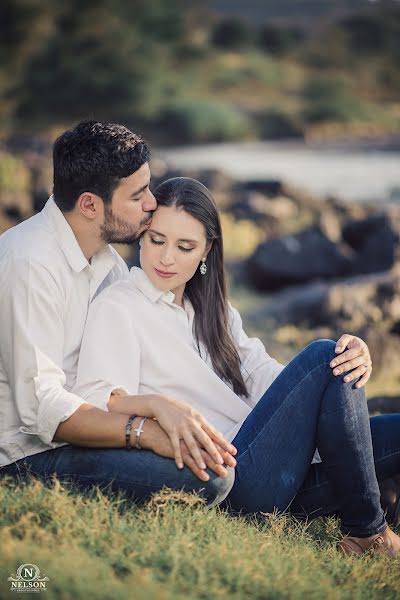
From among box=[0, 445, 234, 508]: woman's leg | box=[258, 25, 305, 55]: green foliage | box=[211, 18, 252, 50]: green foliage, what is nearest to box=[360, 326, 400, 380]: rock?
box=[0, 445, 234, 508]: woman's leg

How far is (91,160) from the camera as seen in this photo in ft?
11.4

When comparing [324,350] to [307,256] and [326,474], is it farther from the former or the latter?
[307,256]

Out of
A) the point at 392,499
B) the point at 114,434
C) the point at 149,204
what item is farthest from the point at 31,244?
the point at 392,499

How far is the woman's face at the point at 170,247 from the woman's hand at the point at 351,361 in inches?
30.5

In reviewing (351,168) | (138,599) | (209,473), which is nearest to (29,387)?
(209,473)

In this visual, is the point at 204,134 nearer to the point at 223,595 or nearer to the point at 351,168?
the point at 351,168

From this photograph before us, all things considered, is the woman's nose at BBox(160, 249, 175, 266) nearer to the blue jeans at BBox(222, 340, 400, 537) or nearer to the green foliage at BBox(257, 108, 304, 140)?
the blue jeans at BBox(222, 340, 400, 537)

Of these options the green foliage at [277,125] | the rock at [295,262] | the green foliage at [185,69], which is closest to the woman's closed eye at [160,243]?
the rock at [295,262]

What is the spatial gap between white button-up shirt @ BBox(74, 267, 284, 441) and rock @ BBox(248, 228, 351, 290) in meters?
7.13

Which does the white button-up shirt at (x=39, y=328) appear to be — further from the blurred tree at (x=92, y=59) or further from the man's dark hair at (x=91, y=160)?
the blurred tree at (x=92, y=59)

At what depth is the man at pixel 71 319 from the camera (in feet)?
10.00

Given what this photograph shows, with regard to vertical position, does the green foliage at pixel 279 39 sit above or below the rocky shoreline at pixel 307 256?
above

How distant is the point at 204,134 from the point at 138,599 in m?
27.3

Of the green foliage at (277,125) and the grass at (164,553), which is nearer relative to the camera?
the grass at (164,553)
